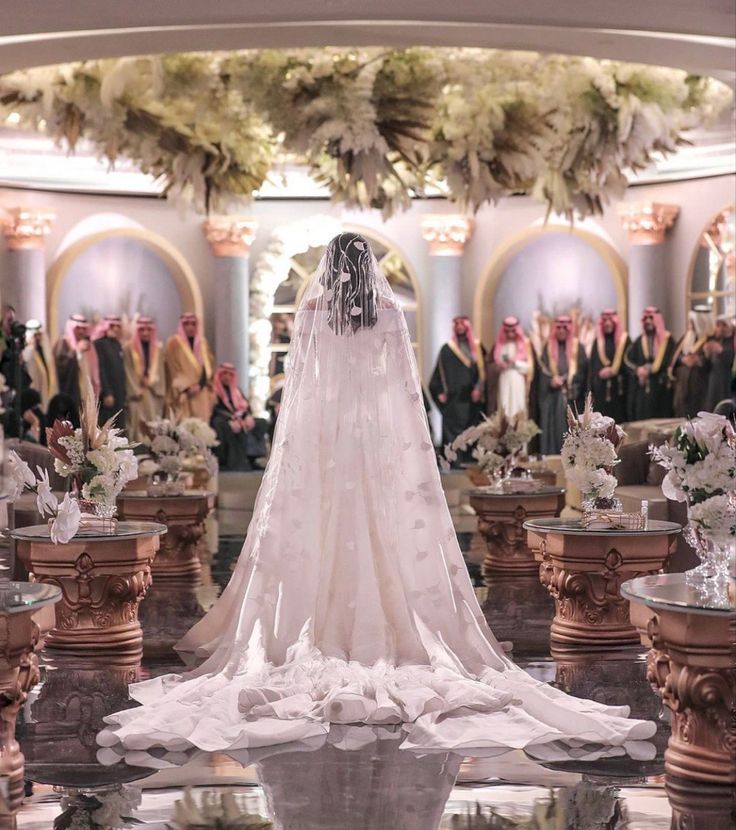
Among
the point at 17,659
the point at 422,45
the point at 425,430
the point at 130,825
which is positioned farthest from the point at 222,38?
the point at 130,825

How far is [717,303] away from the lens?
17.6 metres

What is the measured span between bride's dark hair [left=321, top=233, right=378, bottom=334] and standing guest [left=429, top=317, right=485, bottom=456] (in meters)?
11.0

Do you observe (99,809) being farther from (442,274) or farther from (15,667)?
(442,274)

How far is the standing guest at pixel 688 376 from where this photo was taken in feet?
52.6

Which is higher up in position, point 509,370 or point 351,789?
point 509,370

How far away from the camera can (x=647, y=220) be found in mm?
17984

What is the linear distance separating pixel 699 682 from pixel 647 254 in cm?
1403

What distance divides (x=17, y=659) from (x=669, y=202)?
14.7 meters

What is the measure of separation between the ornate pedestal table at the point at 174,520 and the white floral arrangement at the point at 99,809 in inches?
223

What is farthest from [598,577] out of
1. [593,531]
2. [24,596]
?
[24,596]

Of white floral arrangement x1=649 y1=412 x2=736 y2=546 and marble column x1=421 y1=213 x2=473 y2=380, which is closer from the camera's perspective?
white floral arrangement x1=649 y1=412 x2=736 y2=546

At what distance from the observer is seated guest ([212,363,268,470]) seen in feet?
54.6

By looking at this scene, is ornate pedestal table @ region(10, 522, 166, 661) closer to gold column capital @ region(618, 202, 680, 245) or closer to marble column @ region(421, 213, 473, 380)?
gold column capital @ region(618, 202, 680, 245)

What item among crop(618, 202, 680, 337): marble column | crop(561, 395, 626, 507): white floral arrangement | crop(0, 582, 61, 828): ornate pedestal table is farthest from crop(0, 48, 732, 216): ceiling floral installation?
crop(618, 202, 680, 337): marble column
